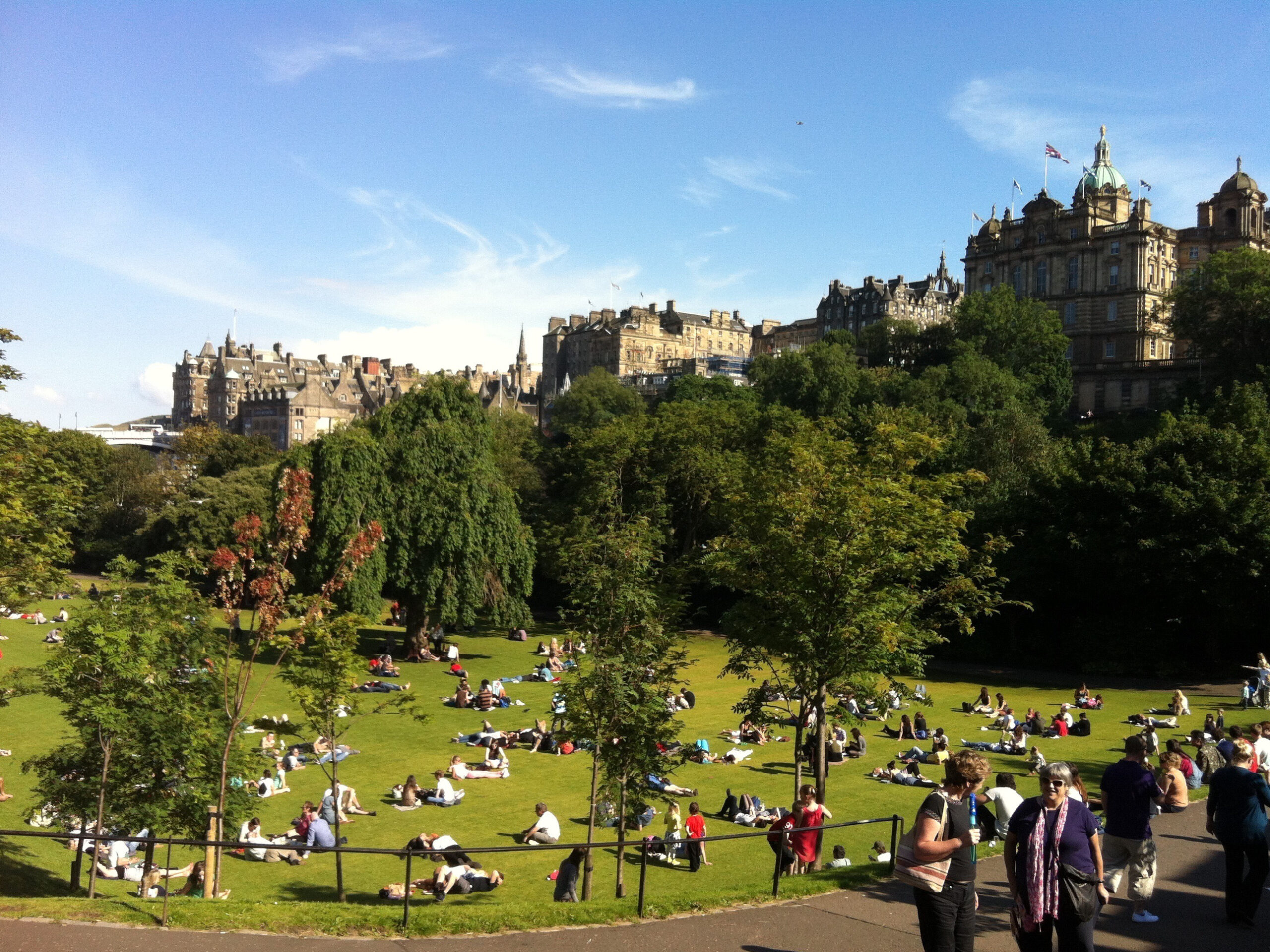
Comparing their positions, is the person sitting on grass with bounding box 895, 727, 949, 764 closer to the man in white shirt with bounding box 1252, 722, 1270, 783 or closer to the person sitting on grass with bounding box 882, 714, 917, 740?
the person sitting on grass with bounding box 882, 714, 917, 740

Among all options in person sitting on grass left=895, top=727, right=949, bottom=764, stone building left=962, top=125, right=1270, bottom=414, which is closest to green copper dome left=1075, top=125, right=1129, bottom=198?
stone building left=962, top=125, right=1270, bottom=414

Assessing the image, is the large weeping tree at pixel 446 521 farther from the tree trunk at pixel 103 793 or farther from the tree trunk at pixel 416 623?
the tree trunk at pixel 103 793

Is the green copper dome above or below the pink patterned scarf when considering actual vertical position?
above

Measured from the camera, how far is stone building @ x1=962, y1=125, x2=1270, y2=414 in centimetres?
8619

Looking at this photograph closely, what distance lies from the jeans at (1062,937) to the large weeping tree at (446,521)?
35.1 m

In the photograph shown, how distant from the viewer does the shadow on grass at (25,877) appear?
52.2 feet

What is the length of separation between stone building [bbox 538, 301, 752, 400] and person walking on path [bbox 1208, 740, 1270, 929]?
149 metres

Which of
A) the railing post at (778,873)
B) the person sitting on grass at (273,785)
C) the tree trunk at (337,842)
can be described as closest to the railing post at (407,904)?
the railing post at (778,873)

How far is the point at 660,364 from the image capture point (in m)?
168

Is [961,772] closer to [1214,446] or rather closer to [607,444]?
[1214,446]

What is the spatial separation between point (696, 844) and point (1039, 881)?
11140 millimetres

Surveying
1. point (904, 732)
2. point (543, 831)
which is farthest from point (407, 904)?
point (904, 732)

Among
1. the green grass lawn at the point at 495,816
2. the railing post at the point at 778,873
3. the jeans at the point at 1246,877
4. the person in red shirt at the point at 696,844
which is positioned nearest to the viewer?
the jeans at the point at 1246,877

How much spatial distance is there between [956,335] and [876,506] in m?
71.0
